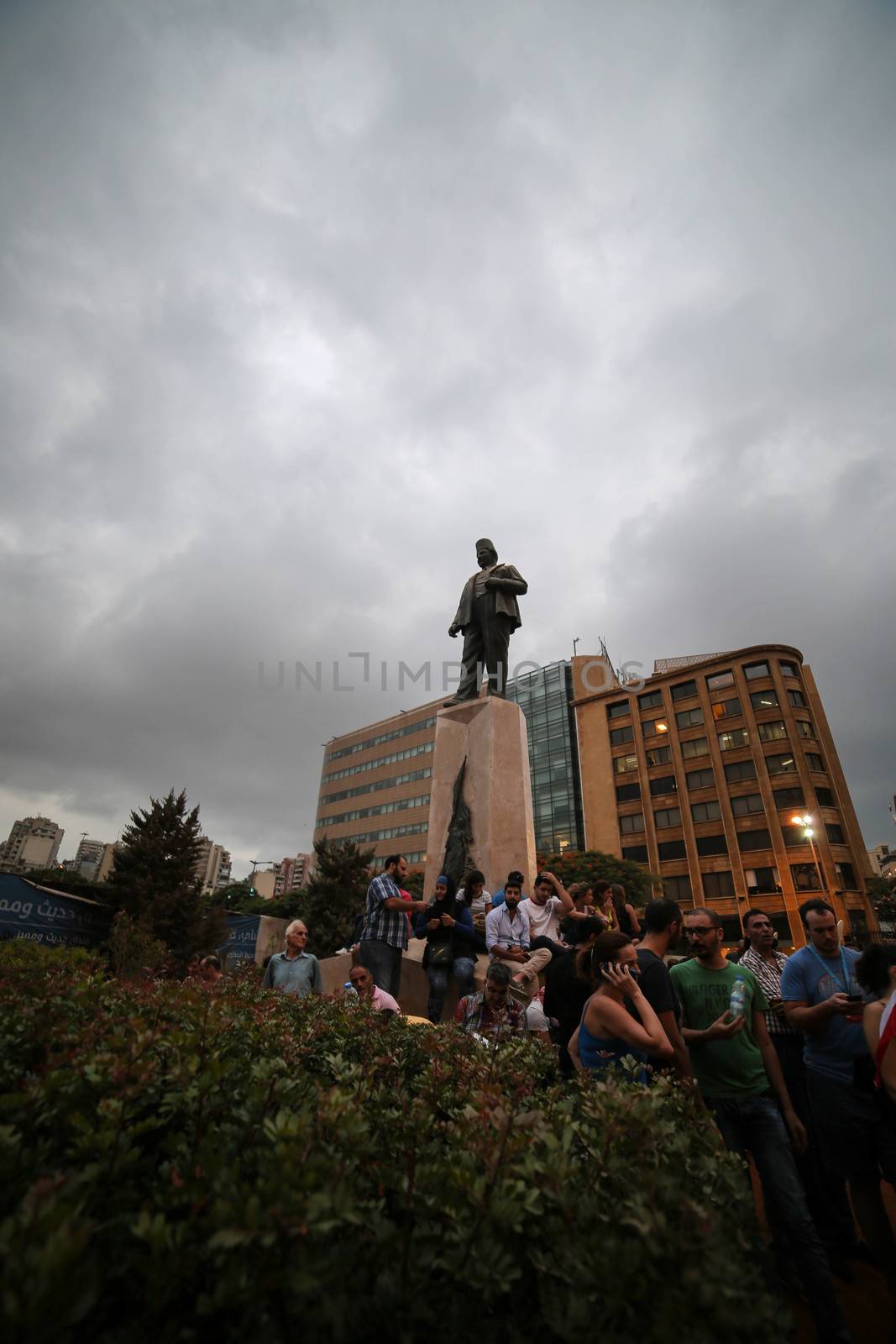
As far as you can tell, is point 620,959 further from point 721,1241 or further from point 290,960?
point 290,960

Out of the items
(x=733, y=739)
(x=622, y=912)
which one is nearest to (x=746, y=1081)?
(x=622, y=912)

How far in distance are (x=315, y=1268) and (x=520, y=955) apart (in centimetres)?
496

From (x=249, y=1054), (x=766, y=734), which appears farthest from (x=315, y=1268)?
(x=766, y=734)

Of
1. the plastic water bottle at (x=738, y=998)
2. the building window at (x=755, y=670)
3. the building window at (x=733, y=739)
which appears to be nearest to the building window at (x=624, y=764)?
the building window at (x=733, y=739)

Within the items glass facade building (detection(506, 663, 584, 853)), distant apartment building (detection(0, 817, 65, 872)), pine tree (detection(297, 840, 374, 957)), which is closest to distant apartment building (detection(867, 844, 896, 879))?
glass facade building (detection(506, 663, 584, 853))

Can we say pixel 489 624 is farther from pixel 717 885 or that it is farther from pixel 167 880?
pixel 717 885

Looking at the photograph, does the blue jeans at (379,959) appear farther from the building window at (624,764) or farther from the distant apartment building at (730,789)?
the building window at (624,764)

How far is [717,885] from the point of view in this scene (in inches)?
1549

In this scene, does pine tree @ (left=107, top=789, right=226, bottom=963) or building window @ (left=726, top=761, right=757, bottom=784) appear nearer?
pine tree @ (left=107, top=789, right=226, bottom=963)

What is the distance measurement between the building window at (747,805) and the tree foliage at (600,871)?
933 centimetres

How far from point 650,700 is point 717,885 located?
49.0 ft

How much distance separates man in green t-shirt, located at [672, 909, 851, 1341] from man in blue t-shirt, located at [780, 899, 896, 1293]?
219 mm

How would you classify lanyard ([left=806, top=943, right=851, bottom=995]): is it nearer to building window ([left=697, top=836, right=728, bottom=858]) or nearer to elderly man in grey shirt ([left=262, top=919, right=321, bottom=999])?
elderly man in grey shirt ([left=262, top=919, right=321, bottom=999])

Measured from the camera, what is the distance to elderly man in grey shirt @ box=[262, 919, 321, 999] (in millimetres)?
5086
